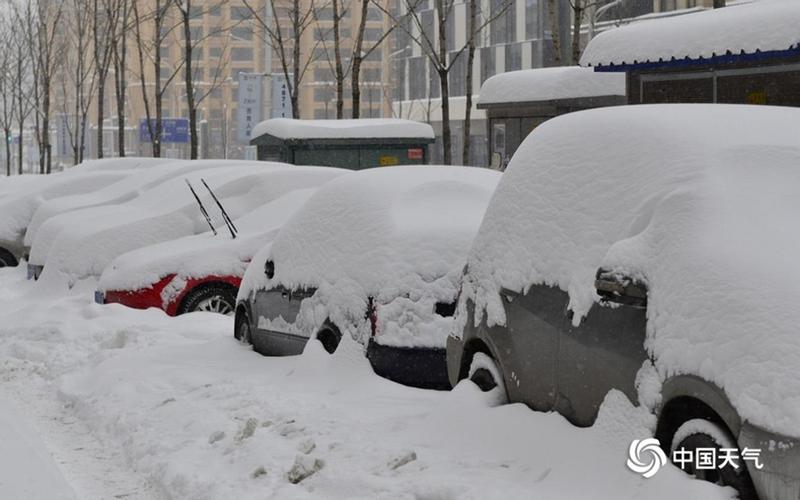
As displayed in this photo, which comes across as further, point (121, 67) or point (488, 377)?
point (121, 67)

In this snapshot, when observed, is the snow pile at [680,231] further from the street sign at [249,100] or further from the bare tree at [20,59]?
the bare tree at [20,59]

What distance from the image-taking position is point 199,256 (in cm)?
1255

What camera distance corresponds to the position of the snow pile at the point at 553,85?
21.2 meters

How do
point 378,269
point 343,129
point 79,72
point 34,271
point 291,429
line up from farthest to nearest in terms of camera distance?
point 79,72
point 343,129
point 34,271
point 378,269
point 291,429

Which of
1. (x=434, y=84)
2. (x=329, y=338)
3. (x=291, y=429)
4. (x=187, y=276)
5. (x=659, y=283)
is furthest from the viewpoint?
(x=434, y=84)

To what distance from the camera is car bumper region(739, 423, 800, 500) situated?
4195 mm

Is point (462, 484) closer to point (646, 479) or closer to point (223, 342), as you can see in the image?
point (646, 479)

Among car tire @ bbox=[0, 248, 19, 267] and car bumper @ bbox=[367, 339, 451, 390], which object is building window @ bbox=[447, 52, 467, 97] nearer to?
car tire @ bbox=[0, 248, 19, 267]

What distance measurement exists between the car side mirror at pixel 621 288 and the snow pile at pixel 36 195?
16949mm

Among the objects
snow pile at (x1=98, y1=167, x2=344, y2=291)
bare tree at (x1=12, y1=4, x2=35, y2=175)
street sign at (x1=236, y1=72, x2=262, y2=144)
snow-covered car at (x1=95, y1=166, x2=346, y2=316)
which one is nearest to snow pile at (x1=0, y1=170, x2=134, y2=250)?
snow pile at (x1=98, y1=167, x2=344, y2=291)

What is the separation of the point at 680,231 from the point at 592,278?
0.71 metres

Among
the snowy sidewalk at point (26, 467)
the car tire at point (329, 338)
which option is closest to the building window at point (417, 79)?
the car tire at point (329, 338)

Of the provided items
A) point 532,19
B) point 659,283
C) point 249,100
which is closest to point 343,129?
point 249,100

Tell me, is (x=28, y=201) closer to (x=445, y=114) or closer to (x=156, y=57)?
(x=445, y=114)
